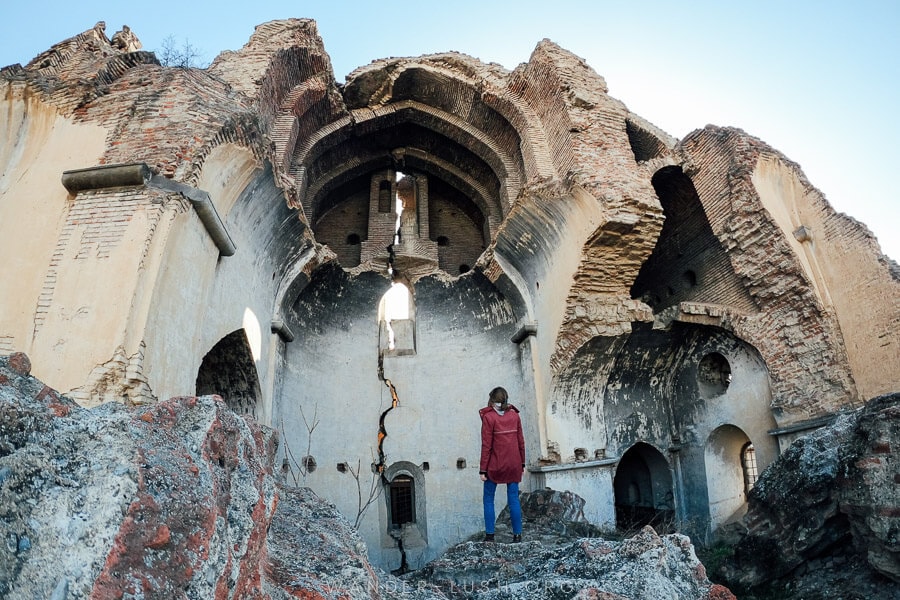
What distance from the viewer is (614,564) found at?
259 centimetres

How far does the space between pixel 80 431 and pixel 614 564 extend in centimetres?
215

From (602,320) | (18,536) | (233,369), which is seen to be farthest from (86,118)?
(602,320)

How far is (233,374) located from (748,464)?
803 cm

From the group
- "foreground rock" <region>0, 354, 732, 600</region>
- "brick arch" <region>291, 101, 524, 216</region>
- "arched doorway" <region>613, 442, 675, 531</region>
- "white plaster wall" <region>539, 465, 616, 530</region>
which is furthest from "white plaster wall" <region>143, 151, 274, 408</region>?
"arched doorway" <region>613, 442, 675, 531</region>

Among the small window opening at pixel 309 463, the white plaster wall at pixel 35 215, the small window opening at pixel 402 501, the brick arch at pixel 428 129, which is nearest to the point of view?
the white plaster wall at pixel 35 215

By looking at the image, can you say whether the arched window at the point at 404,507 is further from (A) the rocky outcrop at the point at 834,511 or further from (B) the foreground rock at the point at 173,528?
(B) the foreground rock at the point at 173,528

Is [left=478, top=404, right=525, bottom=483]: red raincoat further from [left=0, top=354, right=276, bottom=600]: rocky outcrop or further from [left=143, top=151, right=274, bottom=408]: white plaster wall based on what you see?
[left=0, top=354, right=276, bottom=600]: rocky outcrop

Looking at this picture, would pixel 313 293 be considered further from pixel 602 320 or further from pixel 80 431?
pixel 80 431

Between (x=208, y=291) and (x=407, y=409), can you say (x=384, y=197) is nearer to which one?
(x=407, y=409)

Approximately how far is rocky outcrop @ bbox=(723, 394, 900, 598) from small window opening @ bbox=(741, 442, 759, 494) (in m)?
5.08

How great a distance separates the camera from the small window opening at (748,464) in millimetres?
9414

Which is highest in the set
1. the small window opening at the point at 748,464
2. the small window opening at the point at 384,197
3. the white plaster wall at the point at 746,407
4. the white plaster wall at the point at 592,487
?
the small window opening at the point at 384,197

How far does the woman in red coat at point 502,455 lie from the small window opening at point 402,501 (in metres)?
4.05

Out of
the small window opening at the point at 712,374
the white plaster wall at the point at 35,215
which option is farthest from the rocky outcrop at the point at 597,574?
the small window opening at the point at 712,374
